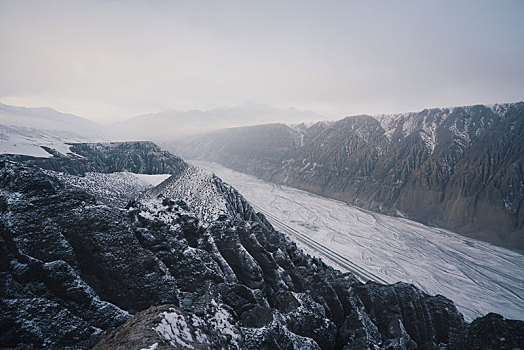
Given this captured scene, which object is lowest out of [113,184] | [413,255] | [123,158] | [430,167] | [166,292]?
[413,255]

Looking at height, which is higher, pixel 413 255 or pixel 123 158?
pixel 123 158

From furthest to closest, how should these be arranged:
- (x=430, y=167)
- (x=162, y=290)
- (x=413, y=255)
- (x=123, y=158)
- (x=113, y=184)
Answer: (x=430, y=167), (x=123, y=158), (x=413, y=255), (x=113, y=184), (x=162, y=290)

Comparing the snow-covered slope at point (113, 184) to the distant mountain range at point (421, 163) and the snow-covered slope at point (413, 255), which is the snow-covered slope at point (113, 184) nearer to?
the distant mountain range at point (421, 163)

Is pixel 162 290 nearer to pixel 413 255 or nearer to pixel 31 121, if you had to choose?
pixel 413 255

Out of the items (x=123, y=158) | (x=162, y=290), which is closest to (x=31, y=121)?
(x=123, y=158)

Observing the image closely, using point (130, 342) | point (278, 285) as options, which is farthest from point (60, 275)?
point (278, 285)

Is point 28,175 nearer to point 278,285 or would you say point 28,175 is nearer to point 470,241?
point 278,285

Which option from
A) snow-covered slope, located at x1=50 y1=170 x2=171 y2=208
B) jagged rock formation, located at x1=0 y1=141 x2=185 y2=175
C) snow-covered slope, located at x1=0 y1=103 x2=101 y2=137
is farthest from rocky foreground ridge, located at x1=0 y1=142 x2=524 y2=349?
snow-covered slope, located at x1=0 y1=103 x2=101 y2=137

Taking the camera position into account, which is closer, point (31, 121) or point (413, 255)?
point (413, 255)
